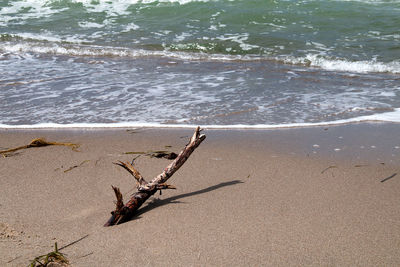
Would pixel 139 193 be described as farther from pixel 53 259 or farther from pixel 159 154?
pixel 159 154

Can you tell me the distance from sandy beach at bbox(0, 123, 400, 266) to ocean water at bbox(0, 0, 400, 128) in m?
0.70

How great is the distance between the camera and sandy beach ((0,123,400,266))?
2.49m

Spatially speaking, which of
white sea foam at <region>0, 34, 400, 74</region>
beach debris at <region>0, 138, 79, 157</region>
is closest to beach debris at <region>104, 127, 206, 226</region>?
beach debris at <region>0, 138, 79, 157</region>

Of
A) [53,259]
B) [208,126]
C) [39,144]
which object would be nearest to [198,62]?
[208,126]

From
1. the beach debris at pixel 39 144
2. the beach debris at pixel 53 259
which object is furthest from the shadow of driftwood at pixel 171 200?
the beach debris at pixel 39 144

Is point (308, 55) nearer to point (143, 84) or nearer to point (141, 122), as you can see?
point (143, 84)

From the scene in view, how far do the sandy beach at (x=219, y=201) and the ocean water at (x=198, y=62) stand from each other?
70cm

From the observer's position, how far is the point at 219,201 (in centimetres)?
311

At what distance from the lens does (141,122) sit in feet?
16.3

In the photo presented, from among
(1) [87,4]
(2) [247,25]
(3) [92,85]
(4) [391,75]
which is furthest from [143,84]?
(1) [87,4]

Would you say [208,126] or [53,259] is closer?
[53,259]

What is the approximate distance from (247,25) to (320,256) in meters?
9.90

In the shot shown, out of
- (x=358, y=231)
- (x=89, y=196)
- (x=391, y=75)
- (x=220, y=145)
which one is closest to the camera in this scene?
(x=358, y=231)

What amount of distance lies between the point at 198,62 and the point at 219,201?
19.6ft
